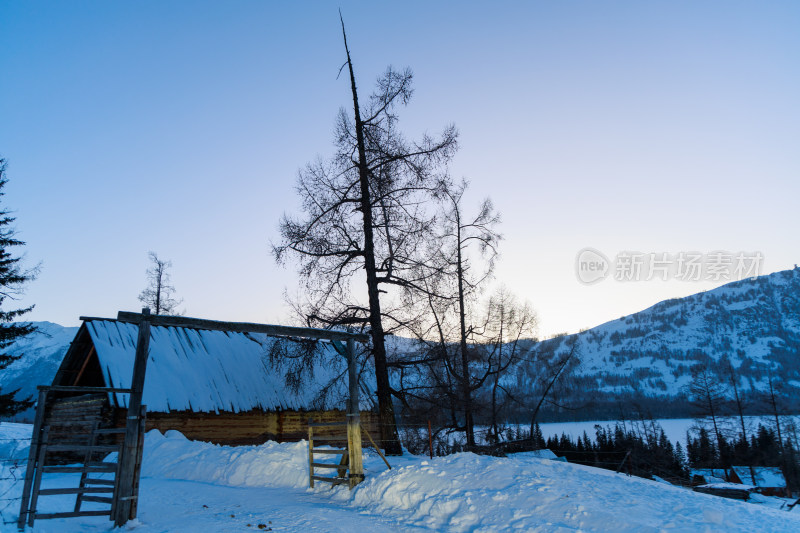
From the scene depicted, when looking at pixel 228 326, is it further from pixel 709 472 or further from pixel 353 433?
pixel 709 472

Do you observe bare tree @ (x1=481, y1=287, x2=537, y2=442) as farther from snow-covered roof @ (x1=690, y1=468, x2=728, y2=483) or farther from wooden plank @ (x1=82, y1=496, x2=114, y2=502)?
snow-covered roof @ (x1=690, y1=468, x2=728, y2=483)

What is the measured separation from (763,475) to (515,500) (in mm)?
71791

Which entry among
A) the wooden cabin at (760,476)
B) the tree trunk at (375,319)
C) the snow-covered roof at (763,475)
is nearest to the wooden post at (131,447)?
the tree trunk at (375,319)

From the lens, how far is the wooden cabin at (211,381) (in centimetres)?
1642

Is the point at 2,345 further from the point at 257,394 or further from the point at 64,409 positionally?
the point at 257,394

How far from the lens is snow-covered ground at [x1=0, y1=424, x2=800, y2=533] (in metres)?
6.89

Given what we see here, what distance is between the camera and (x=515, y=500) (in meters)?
7.72

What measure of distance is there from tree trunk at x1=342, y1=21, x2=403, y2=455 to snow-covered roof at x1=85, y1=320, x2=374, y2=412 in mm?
1462

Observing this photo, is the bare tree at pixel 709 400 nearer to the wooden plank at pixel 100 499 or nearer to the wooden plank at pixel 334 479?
the wooden plank at pixel 334 479

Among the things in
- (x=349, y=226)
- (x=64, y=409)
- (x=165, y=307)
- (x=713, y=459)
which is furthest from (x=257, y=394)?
Answer: (x=713, y=459)

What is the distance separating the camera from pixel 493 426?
24.8 meters

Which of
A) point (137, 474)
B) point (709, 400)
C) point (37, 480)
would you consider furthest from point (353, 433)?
point (709, 400)

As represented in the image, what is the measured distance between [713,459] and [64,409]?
216 feet

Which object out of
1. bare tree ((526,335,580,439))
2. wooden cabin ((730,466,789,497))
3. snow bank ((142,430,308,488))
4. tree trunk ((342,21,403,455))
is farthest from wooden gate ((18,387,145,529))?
wooden cabin ((730,466,789,497))
